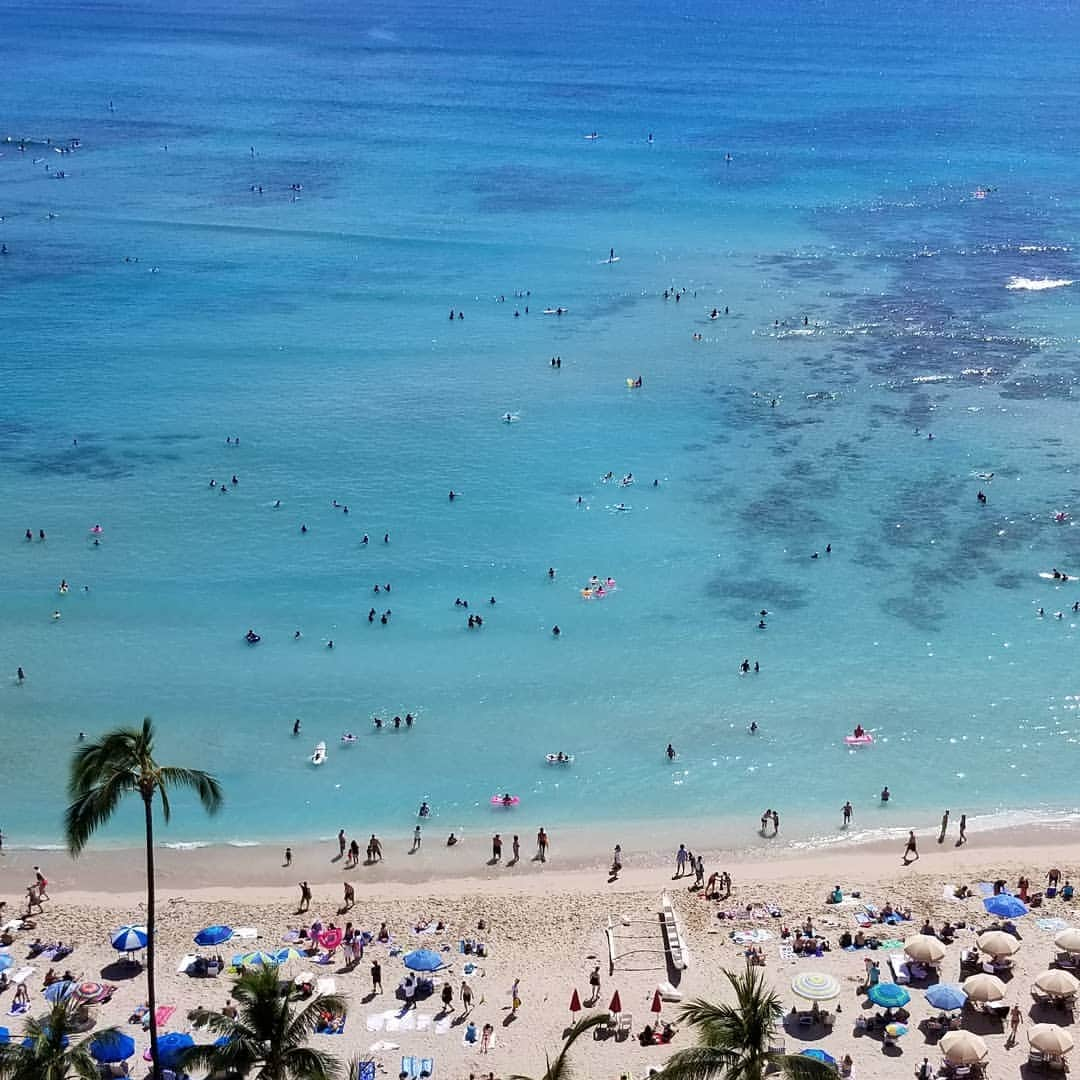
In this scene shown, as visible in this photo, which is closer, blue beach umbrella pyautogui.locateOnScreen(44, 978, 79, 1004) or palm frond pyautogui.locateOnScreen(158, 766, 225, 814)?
palm frond pyautogui.locateOnScreen(158, 766, 225, 814)

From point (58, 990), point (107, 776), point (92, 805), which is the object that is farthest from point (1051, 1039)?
point (58, 990)

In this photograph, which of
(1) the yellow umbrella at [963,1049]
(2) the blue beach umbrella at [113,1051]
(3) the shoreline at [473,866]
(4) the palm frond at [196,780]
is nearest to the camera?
(4) the palm frond at [196,780]

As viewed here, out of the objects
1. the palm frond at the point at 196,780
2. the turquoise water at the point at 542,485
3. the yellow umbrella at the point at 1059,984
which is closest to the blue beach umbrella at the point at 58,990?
the palm frond at the point at 196,780

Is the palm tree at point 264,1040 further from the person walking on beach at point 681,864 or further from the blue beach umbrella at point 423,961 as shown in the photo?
the person walking on beach at point 681,864

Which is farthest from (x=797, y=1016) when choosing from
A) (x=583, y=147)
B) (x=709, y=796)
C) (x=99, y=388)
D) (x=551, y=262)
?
(x=583, y=147)

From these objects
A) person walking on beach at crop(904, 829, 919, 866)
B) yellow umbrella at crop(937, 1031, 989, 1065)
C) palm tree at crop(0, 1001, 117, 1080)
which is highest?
palm tree at crop(0, 1001, 117, 1080)

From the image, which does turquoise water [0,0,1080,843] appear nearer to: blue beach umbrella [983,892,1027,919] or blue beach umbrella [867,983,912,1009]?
blue beach umbrella [983,892,1027,919]

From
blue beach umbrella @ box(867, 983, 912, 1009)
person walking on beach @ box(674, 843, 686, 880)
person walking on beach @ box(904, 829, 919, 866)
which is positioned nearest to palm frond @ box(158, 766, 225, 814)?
blue beach umbrella @ box(867, 983, 912, 1009)
